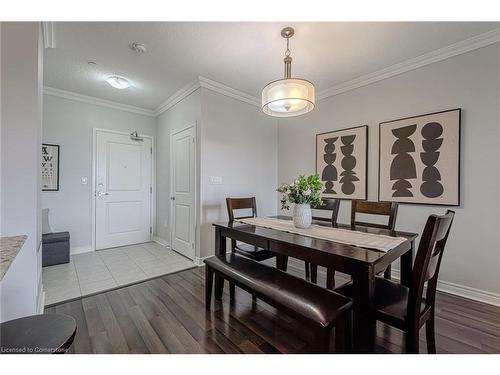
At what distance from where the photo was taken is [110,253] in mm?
3535

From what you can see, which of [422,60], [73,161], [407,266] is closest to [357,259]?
[407,266]

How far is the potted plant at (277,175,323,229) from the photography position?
183 centimetres

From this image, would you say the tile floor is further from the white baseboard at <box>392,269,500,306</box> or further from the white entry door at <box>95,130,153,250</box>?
the white baseboard at <box>392,269,500,306</box>

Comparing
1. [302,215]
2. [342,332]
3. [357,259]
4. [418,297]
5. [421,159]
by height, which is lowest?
[342,332]

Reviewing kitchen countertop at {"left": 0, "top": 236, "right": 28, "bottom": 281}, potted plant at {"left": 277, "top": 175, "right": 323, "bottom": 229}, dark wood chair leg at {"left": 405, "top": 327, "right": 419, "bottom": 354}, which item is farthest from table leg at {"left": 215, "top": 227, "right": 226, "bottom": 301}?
dark wood chair leg at {"left": 405, "top": 327, "right": 419, "bottom": 354}

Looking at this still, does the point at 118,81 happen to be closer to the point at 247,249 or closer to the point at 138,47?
the point at 138,47

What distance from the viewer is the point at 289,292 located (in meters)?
1.35

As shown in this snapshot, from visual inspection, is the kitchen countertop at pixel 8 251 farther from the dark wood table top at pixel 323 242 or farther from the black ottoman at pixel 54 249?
the black ottoman at pixel 54 249

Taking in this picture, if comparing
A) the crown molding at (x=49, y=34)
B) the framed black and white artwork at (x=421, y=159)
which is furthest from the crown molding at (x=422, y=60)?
the crown molding at (x=49, y=34)

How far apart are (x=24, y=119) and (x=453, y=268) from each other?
3941 millimetres

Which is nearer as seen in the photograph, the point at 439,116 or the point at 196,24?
the point at 196,24

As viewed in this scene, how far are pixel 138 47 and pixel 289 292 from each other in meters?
2.64
